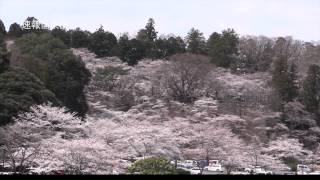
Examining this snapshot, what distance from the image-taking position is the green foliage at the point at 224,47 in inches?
1533

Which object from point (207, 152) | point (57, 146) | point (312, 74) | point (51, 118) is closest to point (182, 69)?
point (312, 74)

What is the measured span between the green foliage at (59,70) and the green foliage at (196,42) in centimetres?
1459

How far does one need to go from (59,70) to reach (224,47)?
15.7m

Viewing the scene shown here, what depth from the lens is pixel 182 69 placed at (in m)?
32.4

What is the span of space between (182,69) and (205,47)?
967 centimetres

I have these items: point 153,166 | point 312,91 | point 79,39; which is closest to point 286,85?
point 312,91

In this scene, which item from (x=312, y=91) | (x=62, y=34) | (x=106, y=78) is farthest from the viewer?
(x=62, y=34)

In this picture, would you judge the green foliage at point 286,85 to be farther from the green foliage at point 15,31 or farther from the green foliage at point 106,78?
the green foliage at point 15,31

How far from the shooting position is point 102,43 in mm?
38750

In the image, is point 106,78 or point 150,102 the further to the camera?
point 106,78

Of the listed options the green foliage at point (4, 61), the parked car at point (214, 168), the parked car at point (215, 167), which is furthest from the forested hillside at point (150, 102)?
the parked car at point (214, 168)

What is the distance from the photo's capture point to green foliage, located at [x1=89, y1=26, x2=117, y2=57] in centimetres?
3875

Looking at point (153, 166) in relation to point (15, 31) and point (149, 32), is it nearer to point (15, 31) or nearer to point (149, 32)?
point (15, 31)

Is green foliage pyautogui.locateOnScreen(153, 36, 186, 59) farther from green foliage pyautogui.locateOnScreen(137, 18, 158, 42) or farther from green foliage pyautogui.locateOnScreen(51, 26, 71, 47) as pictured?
green foliage pyautogui.locateOnScreen(51, 26, 71, 47)
